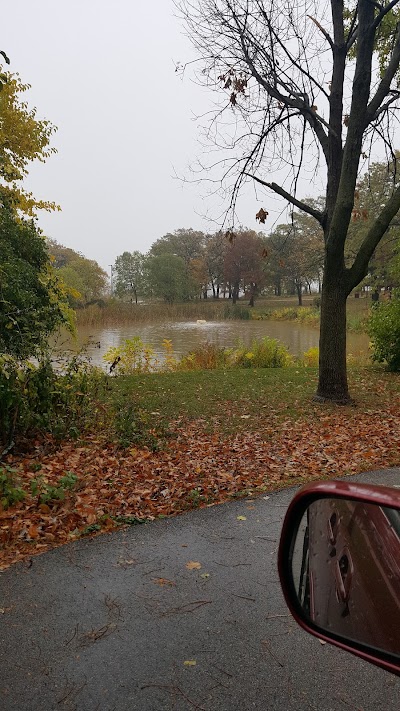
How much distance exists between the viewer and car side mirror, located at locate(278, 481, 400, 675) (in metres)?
1.12

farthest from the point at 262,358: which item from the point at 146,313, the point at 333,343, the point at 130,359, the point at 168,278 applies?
the point at 168,278

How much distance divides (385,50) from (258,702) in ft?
39.2

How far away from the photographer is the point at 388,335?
40.1 feet

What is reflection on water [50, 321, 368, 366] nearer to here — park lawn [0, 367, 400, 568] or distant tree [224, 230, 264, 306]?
park lawn [0, 367, 400, 568]

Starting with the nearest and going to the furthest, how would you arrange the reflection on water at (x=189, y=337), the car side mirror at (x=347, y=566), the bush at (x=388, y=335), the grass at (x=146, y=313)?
Result: the car side mirror at (x=347, y=566)
the bush at (x=388, y=335)
the reflection on water at (x=189, y=337)
the grass at (x=146, y=313)

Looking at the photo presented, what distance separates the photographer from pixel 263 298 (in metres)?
60.6

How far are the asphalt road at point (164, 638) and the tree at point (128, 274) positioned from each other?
54.3m

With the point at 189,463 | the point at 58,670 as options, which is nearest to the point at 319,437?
the point at 189,463

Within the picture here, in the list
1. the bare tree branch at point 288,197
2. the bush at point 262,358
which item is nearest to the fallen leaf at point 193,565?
the bare tree branch at point 288,197

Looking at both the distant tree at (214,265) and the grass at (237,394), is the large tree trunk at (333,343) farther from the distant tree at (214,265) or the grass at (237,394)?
the distant tree at (214,265)

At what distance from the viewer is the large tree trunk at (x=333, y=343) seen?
28.8ft

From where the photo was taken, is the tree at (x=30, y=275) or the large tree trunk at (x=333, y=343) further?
the large tree trunk at (x=333, y=343)

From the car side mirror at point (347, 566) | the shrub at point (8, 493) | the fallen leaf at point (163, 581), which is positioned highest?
the car side mirror at point (347, 566)

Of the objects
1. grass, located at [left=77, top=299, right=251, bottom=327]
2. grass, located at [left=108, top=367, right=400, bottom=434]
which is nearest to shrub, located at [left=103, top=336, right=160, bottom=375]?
grass, located at [left=108, top=367, right=400, bottom=434]
